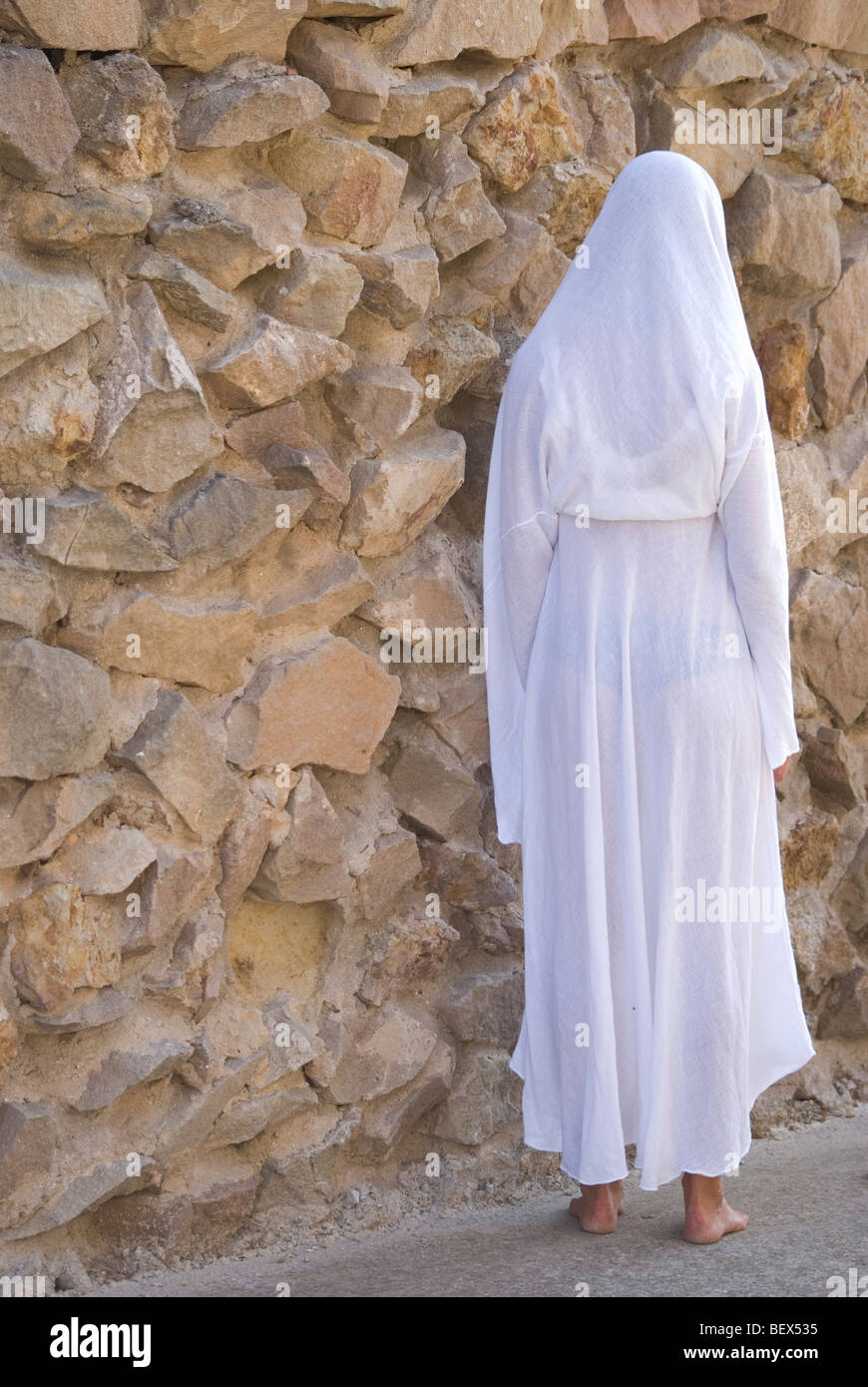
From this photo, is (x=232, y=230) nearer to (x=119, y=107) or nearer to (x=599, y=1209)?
(x=119, y=107)

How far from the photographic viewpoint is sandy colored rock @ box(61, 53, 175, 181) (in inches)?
96.8

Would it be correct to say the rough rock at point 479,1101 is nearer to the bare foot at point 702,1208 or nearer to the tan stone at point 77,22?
the bare foot at point 702,1208

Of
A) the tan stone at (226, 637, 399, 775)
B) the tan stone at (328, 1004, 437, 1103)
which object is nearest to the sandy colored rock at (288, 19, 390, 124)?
the tan stone at (226, 637, 399, 775)

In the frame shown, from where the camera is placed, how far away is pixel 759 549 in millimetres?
2629

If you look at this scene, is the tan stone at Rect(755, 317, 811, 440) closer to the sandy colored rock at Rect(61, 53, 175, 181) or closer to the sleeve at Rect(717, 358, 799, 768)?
the sleeve at Rect(717, 358, 799, 768)

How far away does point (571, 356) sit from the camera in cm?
268

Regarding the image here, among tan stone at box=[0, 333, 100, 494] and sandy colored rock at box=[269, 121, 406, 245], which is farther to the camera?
sandy colored rock at box=[269, 121, 406, 245]

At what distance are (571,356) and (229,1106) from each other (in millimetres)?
1426

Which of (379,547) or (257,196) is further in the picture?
(379,547)

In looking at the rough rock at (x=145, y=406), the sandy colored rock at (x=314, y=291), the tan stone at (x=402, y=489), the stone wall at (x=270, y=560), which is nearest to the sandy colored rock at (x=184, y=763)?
the stone wall at (x=270, y=560)

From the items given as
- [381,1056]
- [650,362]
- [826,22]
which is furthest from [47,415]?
[826,22]

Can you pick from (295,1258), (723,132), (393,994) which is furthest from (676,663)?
(723,132)

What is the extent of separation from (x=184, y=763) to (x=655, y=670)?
2.67ft

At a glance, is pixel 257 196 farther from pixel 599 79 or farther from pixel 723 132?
pixel 723 132
